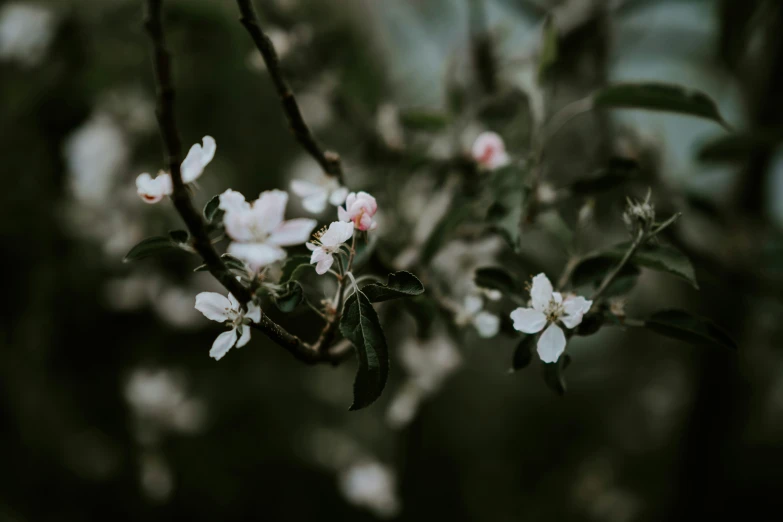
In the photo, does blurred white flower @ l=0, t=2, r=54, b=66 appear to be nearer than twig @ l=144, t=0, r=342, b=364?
No

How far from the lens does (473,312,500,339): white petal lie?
0.79m

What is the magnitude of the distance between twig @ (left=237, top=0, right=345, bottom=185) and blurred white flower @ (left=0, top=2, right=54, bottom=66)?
145 centimetres

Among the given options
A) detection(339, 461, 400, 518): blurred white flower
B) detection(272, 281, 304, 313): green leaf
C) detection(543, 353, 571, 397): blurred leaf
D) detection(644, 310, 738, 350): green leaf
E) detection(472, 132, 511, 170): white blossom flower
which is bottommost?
detection(339, 461, 400, 518): blurred white flower

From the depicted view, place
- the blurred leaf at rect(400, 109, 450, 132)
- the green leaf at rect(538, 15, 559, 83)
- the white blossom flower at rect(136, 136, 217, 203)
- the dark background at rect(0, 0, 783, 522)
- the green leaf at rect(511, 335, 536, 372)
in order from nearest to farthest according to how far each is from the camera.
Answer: the white blossom flower at rect(136, 136, 217, 203) → the green leaf at rect(511, 335, 536, 372) → the green leaf at rect(538, 15, 559, 83) → the blurred leaf at rect(400, 109, 450, 132) → the dark background at rect(0, 0, 783, 522)

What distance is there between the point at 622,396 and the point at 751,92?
5.99 ft

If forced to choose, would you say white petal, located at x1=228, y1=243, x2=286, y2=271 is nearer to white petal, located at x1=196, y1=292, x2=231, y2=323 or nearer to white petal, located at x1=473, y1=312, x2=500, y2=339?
white petal, located at x1=196, y1=292, x2=231, y2=323

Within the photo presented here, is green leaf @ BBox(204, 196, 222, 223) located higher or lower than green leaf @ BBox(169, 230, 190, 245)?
higher

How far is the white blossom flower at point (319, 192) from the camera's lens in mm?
773

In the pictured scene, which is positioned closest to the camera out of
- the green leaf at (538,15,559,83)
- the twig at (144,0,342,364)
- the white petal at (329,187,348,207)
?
the twig at (144,0,342,364)

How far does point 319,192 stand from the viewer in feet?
2.63

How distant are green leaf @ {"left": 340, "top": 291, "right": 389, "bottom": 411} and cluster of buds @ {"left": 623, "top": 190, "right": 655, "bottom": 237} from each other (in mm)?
311

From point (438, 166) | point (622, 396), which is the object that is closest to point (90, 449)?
point (438, 166)

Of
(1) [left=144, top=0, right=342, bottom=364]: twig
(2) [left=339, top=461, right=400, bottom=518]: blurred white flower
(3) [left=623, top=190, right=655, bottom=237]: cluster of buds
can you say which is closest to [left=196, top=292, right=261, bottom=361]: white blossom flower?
(1) [left=144, top=0, right=342, bottom=364]: twig

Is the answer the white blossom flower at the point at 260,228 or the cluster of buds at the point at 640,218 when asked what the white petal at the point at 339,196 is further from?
the cluster of buds at the point at 640,218
